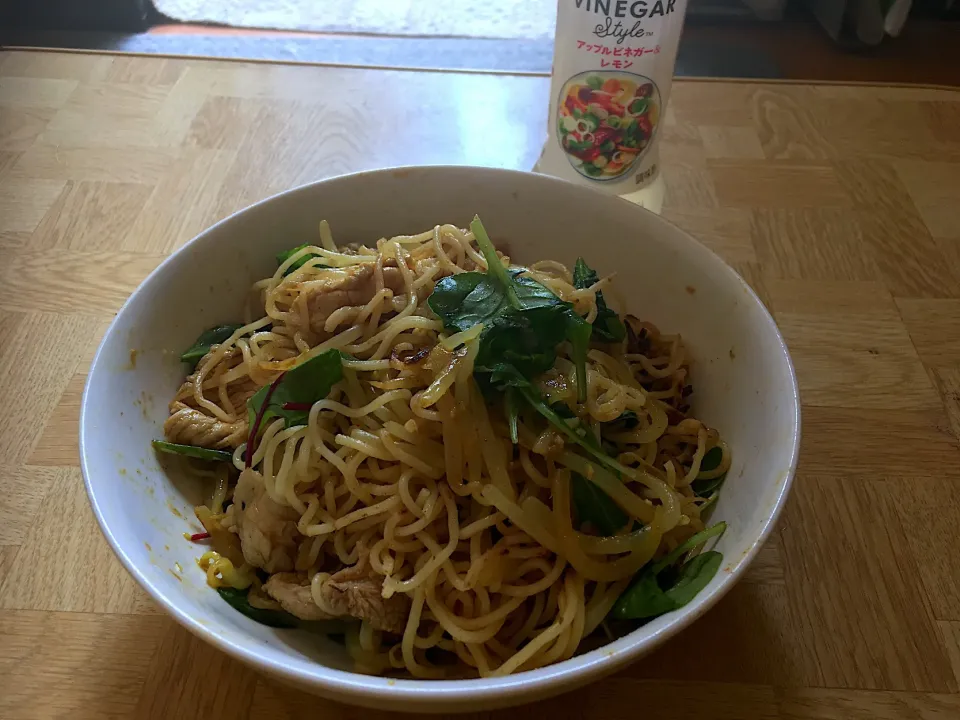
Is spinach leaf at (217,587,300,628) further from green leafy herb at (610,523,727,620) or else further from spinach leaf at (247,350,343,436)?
green leafy herb at (610,523,727,620)

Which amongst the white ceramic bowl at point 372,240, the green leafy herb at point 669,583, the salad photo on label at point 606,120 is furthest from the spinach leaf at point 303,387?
the salad photo on label at point 606,120

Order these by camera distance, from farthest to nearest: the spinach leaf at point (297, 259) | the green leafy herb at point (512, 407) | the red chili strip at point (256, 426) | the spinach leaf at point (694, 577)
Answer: the spinach leaf at point (297, 259) → the red chili strip at point (256, 426) → the green leafy herb at point (512, 407) → the spinach leaf at point (694, 577)

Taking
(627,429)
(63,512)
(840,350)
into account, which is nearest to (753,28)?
(840,350)

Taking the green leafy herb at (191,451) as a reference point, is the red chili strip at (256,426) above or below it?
above

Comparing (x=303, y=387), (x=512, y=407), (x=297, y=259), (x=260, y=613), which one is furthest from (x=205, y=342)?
(x=512, y=407)

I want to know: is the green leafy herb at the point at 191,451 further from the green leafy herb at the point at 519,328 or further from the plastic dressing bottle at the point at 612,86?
the plastic dressing bottle at the point at 612,86

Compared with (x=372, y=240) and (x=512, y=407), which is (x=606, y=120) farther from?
(x=512, y=407)
